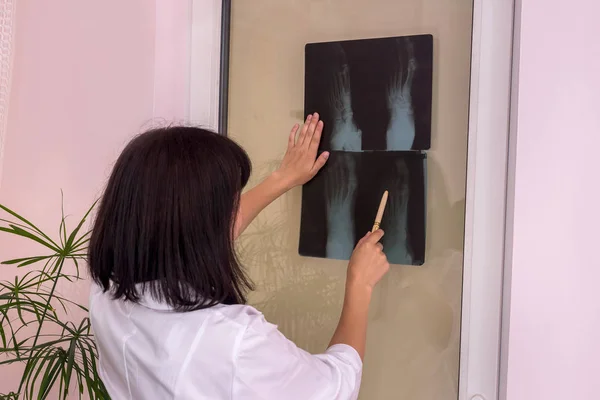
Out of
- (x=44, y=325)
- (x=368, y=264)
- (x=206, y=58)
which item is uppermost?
(x=206, y=58)

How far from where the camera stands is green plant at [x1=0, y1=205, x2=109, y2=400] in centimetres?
113

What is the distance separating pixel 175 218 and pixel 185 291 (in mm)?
129

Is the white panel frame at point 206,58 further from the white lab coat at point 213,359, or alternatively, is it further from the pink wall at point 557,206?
the pink wall at point 557,206

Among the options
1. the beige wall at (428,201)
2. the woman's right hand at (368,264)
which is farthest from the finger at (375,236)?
the beige wall at (428,201)

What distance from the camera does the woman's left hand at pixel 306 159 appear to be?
4.46ft

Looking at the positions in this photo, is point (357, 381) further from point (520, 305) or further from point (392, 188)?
point (392, 188)

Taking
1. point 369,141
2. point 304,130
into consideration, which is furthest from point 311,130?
point 369,141

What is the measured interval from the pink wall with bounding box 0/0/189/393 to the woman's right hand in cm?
70

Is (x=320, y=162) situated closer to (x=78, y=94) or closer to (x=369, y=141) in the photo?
(x=369, y=141)

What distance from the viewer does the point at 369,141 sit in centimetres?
133

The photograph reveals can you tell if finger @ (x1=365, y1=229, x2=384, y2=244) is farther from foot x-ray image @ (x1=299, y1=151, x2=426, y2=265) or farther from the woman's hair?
the woman's hair

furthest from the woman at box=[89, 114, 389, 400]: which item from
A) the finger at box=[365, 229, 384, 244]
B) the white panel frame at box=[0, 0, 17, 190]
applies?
the white panel frame at box=[0, 0, 17, 190]

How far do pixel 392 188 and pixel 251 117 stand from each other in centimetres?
46

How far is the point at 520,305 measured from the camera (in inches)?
43.4
